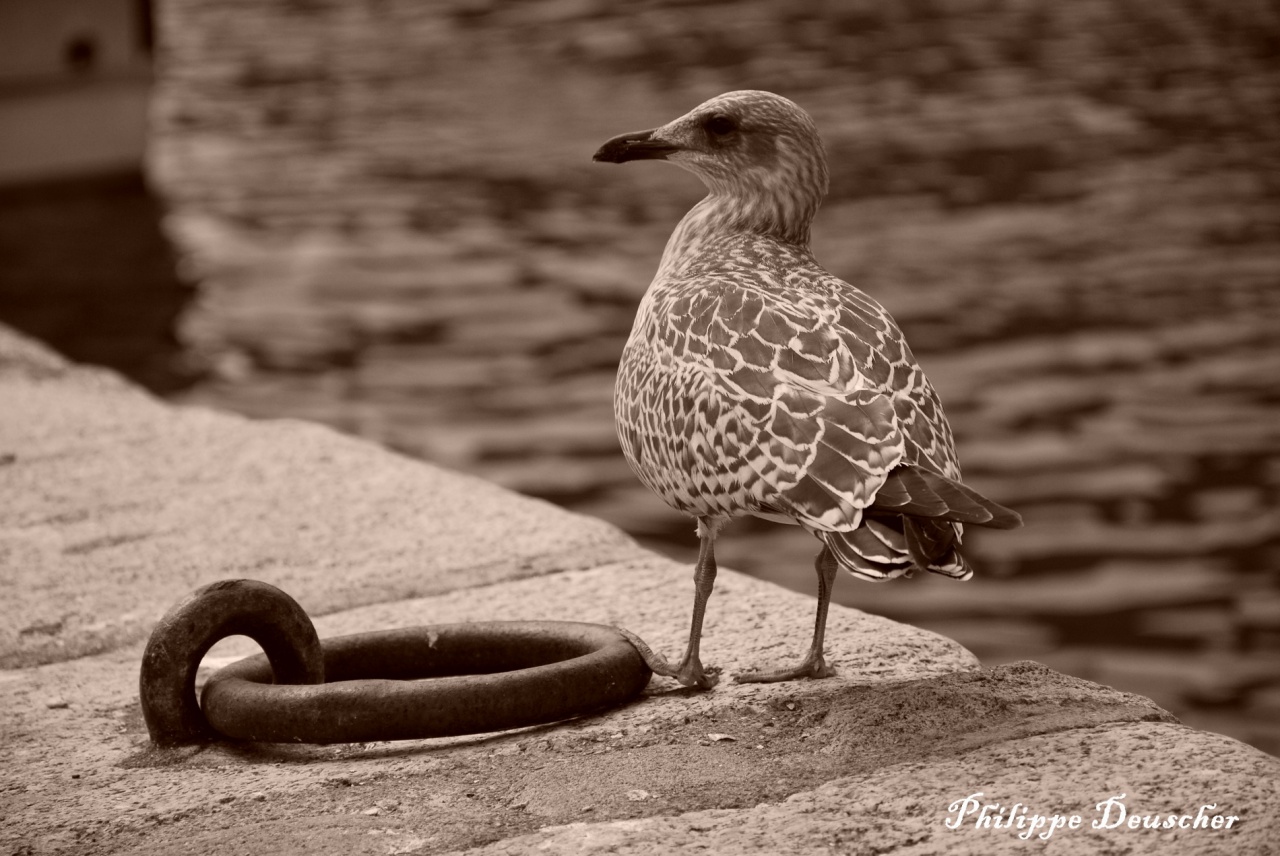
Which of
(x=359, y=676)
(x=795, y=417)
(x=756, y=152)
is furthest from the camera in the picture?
(x=756, y=152)

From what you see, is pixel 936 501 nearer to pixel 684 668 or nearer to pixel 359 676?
pixel 684 668

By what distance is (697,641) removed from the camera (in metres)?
3.85

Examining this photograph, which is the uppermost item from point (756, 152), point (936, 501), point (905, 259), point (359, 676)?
point (756, 152)

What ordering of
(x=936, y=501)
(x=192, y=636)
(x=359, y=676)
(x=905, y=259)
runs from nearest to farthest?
(x=936, y=501)
(x=192, y=636)
(x=359, y=676)
(x=905, y=259)

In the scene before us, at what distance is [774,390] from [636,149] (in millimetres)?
1064

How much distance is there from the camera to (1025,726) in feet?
11.7

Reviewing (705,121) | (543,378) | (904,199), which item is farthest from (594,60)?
(705,121)

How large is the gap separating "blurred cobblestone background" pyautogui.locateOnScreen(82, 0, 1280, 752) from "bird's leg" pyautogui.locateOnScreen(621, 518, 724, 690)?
40 centimetres

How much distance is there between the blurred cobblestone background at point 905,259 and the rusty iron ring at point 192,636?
1.26 meters

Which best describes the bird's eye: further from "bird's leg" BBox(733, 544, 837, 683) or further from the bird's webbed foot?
the bird's webbed foot

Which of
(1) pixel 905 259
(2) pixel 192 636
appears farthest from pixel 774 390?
(1) pixel 905 259

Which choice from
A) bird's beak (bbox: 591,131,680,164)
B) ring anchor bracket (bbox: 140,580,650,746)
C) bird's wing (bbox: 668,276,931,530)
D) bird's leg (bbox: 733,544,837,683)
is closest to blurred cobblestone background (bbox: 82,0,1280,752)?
bird's leg (bbox: 733,544,837,683)

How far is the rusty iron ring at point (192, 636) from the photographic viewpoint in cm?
373

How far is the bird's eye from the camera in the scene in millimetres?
4348
